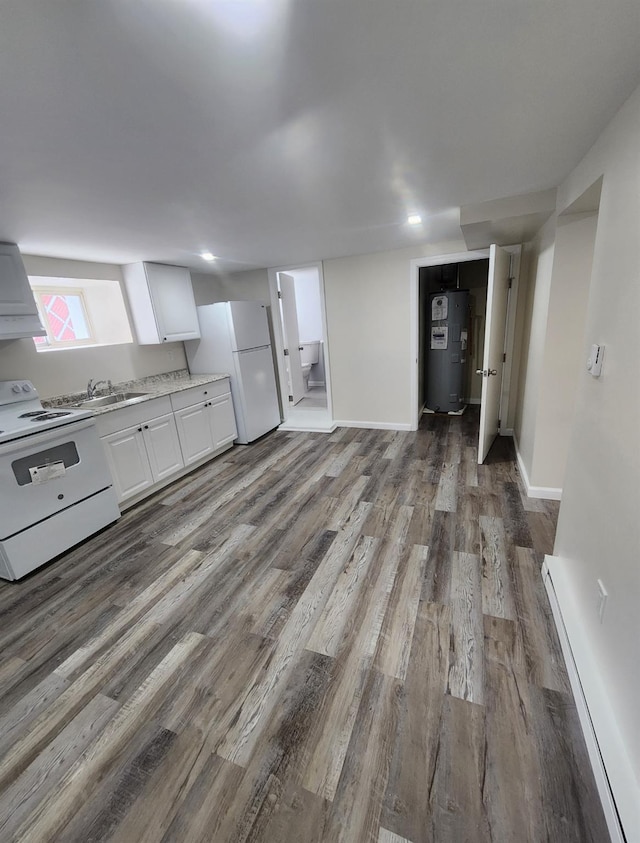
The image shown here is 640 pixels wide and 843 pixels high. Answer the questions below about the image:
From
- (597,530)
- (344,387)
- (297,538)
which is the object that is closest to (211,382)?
(344,387)

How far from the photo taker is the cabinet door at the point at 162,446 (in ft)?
9.82

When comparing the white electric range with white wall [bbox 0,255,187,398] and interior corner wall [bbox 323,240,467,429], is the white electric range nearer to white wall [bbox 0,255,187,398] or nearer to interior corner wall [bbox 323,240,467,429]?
white wall [bbox 0,255,187,398]

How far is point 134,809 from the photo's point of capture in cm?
106

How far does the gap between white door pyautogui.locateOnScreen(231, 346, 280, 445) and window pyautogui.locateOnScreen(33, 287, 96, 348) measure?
143 centimetres

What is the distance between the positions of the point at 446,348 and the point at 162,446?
3595mm

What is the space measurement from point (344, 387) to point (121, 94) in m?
3.57

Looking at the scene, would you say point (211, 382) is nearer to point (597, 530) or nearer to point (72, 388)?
point (72, 388)

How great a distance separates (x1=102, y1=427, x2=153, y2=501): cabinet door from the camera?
2682 mm

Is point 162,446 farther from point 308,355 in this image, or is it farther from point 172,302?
point 308,355

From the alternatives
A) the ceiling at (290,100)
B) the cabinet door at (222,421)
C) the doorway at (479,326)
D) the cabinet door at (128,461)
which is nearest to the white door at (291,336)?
the cabinet door at (222,421)

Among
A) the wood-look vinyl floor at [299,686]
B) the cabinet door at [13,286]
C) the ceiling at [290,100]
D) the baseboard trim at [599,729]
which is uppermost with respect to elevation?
the ceiling at [290,100]

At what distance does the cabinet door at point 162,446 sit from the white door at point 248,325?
1168 mm

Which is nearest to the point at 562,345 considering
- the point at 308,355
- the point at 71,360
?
the point at 71,360

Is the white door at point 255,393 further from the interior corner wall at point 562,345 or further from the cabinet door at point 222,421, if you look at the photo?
the interior corner wall at point 562,345
